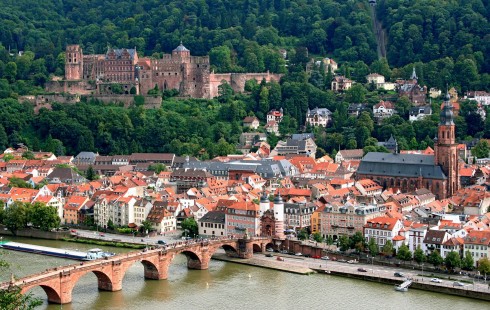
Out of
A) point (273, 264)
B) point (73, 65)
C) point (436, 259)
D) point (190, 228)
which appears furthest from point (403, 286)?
point (73, 65)

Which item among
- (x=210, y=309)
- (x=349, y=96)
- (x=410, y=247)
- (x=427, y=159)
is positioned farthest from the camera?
(x=349, y=96)

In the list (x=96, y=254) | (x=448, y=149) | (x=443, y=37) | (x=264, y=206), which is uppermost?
(x=443, y=37)

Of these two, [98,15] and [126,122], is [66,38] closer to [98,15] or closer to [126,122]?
[98,15]

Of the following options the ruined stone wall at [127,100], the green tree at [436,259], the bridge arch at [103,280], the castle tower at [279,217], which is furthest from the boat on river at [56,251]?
the ruined stone wall at [127,100]

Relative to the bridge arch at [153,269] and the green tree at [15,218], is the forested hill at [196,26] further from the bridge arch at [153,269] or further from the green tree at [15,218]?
the bridge arch at [153,269]

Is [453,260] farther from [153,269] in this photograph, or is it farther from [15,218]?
[15,218]

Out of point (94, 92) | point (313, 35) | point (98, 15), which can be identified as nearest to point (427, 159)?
point (94, 92)
